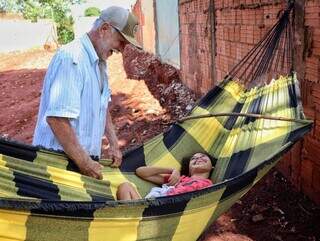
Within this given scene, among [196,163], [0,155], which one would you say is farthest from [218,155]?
[0,155]

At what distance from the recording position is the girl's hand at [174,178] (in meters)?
2.58

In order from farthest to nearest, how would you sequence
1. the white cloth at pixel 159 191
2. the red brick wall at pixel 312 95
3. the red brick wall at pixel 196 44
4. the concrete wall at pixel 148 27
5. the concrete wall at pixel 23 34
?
the concrete wall at pixel 23 34, the concrete wall at pixel 148 27, the red brick wall at pixel 196 44, the red brick wall at pixel 312 95, the white cloth at pixel 159 191

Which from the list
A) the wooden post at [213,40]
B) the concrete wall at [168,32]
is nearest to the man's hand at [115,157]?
the wooden post at [213,40]

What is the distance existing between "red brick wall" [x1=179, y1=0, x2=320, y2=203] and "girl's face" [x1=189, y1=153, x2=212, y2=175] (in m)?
0.65

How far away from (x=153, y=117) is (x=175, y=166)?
9.93ft

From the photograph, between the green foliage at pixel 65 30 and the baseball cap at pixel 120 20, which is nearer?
the baseball cap at pixel 120 20

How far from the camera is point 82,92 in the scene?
1.91 meters

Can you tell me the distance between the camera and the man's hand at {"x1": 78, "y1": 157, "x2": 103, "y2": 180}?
198cm

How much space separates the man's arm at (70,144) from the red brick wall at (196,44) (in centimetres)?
327

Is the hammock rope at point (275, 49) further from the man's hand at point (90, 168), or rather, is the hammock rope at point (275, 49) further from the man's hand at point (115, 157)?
the man's hand at point (90, 168)

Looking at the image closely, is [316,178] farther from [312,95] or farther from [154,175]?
[154,175]

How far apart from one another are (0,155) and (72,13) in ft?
60.6

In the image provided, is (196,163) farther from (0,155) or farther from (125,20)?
(0,155)

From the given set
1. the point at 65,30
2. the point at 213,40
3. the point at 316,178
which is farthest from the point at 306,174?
the point at 65,30
